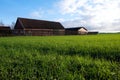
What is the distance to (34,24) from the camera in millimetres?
53438

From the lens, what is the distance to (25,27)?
4934cm

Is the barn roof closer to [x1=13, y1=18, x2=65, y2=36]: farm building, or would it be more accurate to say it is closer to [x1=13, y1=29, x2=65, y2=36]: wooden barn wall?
[x1=13, y1=18, x2=65, y2=36]: farm building

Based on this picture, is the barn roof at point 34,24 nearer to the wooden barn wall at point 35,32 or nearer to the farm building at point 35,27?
the farm building at point 35,27

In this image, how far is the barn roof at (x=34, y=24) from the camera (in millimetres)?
50497

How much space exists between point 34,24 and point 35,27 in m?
1.54

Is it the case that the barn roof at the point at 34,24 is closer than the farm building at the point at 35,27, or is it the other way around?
the farm building at the point at 35,27

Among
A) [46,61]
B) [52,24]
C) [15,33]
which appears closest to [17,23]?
[15,33]

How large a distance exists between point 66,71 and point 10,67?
6.27ft

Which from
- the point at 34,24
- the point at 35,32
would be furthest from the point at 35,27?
the point at 35,32

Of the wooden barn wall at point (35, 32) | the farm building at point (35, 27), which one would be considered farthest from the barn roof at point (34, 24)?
the wooden barn wall at point (35, 32)

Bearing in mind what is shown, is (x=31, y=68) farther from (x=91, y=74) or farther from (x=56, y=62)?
(x=91, y=74)

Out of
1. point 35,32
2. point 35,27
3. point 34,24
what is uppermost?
point 34,24

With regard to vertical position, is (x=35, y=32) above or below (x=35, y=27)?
below

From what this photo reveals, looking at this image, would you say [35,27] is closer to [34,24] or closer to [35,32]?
[34,24]
